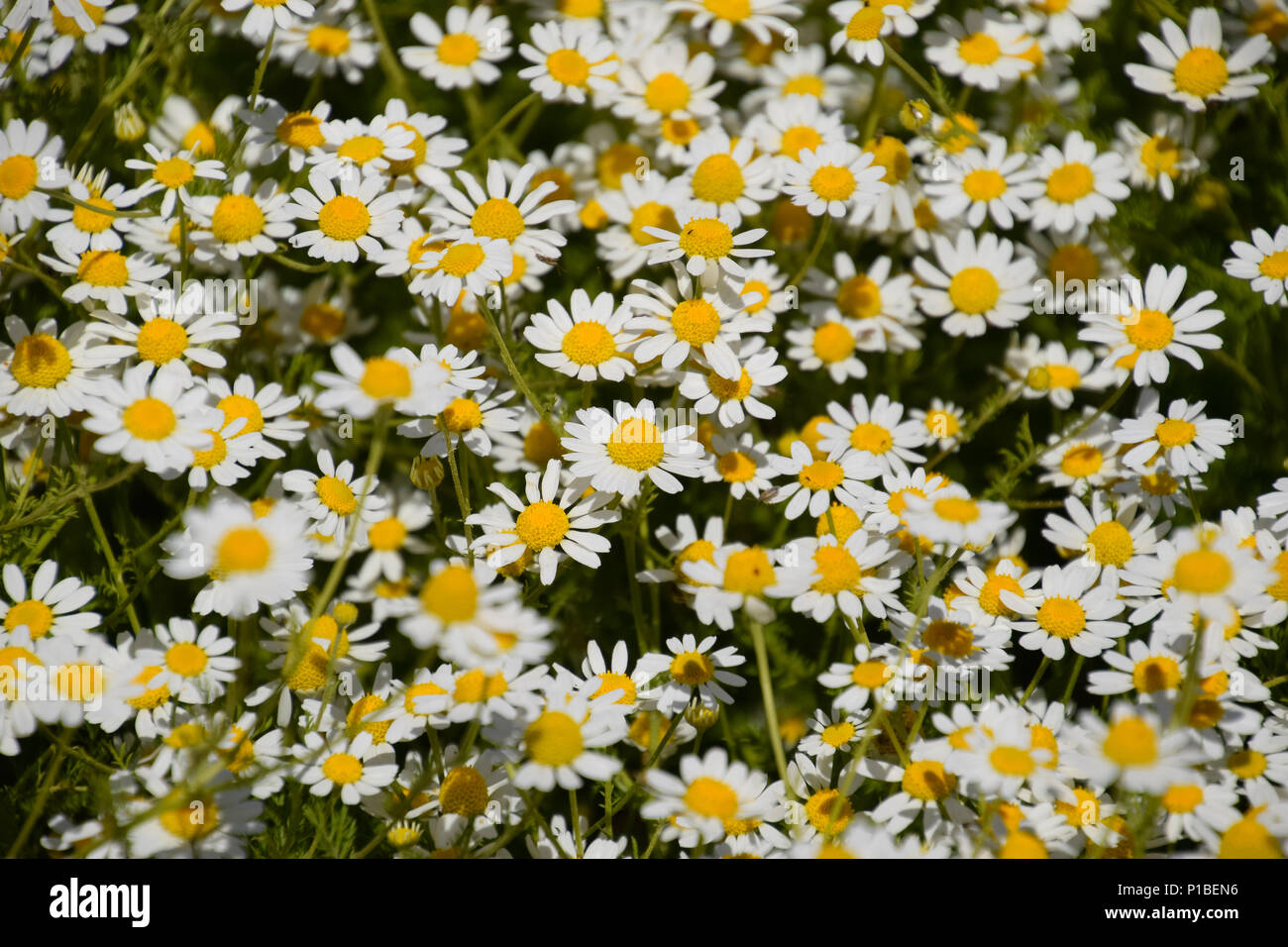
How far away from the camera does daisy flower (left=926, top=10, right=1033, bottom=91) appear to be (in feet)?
7.75

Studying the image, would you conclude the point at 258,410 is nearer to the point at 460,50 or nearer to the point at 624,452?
the point at 624,452

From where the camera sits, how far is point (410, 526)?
2020mm

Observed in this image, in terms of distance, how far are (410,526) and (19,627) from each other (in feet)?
2.15

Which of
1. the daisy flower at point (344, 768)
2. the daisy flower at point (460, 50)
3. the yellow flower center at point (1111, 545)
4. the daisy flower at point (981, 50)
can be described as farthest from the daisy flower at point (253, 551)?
the daisy flower at point (981, 50)

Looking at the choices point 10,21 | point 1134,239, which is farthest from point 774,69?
point 10,21

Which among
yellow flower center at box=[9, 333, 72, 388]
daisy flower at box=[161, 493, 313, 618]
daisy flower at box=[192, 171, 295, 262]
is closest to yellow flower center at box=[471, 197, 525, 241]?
daisy flower at box=[192, 171, 295, 262]

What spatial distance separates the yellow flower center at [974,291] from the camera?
7.38 ft

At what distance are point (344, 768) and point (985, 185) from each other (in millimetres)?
1724

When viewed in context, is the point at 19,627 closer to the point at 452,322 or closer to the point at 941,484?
the point at 452,322

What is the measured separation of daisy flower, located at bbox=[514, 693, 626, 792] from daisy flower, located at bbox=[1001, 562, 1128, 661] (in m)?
0.73

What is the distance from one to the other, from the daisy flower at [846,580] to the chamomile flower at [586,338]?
0.47m

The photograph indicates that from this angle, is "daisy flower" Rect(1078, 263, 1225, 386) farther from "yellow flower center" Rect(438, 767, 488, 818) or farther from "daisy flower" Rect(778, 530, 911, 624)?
"yellow flower center" Rect(438, 767, 488, 818)

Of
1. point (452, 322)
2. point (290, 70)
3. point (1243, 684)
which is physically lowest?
point (1243, 684)

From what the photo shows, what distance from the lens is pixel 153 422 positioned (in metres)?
1.70
